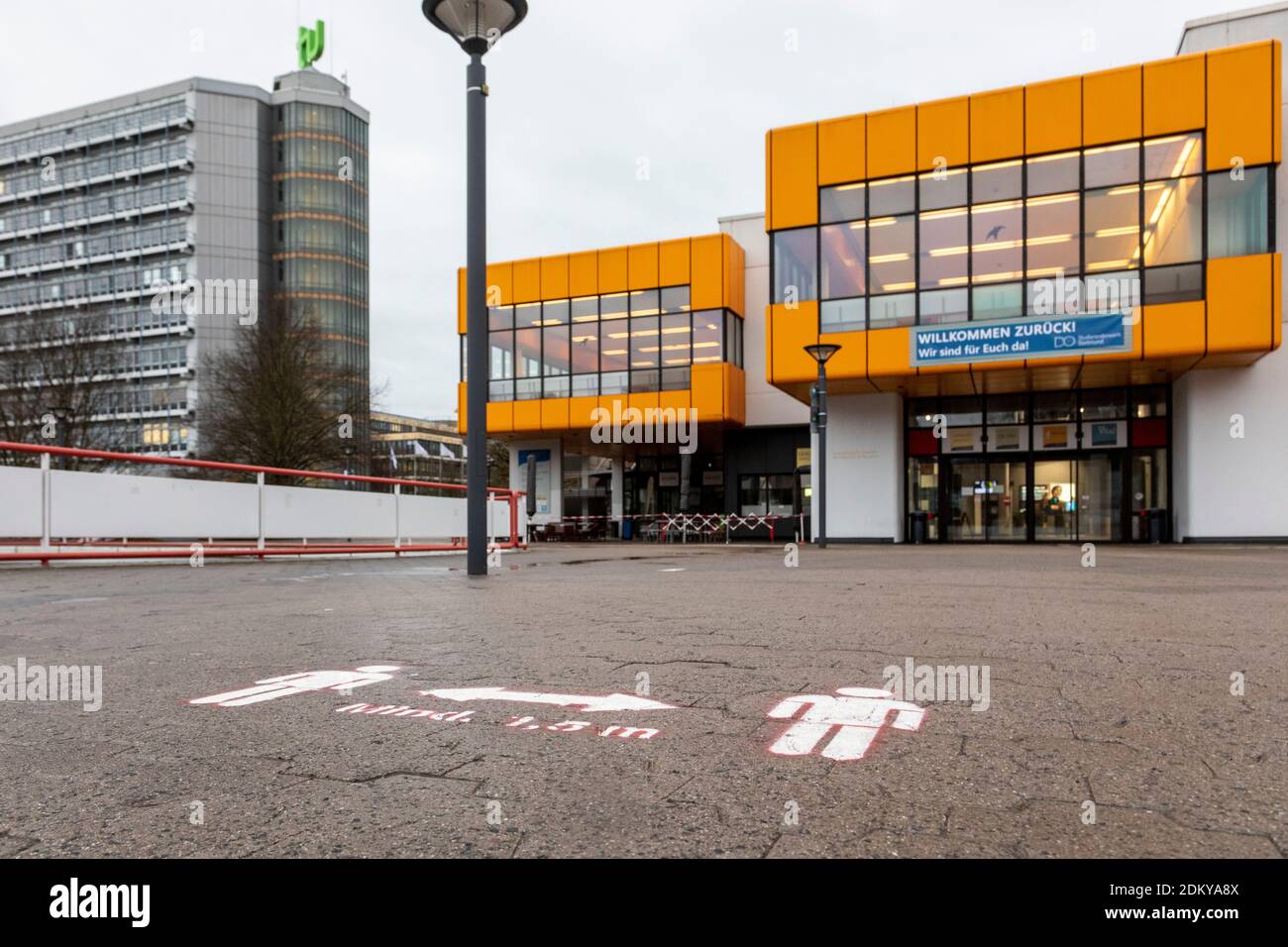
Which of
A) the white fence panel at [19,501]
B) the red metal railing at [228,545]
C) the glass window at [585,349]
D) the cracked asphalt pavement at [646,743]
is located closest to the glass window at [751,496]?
the glass window at [585,349]

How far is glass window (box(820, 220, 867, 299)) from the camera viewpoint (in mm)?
23906

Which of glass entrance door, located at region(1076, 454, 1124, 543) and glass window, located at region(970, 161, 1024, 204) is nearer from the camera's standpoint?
glass window, located at region(970, 161, 1024, 204)

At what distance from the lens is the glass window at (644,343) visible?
3194 centimetres

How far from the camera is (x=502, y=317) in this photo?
115 feet

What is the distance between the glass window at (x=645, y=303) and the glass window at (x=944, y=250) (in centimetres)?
1130

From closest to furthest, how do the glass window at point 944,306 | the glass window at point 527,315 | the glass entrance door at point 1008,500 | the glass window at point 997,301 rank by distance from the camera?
the glass window at point 997,301, the glass window at point 944,306, the glass entrance door at point 1008,500, the glass window at point 527,315

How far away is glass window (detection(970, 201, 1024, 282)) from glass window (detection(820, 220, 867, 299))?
285cm

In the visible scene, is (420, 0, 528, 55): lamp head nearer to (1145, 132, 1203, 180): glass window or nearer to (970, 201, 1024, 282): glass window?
(970, 201, 1024, 282): glass window

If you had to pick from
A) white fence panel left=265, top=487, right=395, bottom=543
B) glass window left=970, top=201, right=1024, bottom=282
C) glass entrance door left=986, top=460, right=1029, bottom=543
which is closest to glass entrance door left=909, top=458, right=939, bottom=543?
glass entrance door left=986, top=460, right=1029, bottom=543

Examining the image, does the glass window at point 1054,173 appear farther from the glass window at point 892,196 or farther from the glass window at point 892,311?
the glass window at point 892,311

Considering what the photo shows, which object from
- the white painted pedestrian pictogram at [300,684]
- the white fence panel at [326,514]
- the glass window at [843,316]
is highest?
the glass window at [843,316]

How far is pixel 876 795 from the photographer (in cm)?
239
